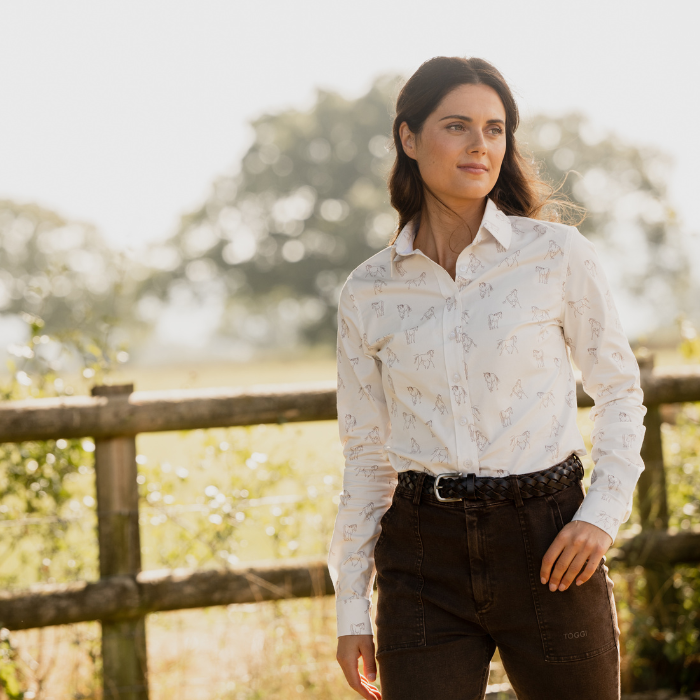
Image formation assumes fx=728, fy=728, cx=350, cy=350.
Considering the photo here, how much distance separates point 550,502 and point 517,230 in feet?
2.09

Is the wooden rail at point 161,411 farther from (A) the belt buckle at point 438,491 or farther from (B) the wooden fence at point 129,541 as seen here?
(A) the belt buckle at point 438,491

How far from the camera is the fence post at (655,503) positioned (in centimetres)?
318

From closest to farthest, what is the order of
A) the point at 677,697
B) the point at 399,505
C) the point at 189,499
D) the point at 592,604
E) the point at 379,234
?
the point at 592,604, the point at 399,505, the point at 677,697, the point at 189,499, the point at 379,234

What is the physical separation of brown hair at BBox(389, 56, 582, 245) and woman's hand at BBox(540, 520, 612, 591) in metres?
0.83

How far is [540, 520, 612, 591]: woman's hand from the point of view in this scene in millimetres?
1484

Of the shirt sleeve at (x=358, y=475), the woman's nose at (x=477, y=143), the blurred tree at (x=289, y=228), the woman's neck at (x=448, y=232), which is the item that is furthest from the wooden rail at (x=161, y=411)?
the blurred tree at (x=289, y=228)

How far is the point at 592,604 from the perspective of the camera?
5.07 feet

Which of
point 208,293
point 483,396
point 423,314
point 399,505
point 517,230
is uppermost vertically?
point 517,230

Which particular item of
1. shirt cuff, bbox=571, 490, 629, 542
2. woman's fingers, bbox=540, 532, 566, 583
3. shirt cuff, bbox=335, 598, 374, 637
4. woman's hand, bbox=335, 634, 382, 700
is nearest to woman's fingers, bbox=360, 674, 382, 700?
woman's hand, bbox=335, 634, 382, 700

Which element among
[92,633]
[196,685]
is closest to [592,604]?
[196,685]

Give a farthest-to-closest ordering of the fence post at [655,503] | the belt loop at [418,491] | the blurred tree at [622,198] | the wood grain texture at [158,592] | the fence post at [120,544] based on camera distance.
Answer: the blurred tree at [622,198] → the fence post at [655,503] → the fence post at [120,544] → the wood grain texture at [158,592] → the belt loop at [418,491]

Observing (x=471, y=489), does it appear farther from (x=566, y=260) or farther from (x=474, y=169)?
(x=474, y=169)

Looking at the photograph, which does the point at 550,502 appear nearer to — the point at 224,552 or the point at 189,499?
the point at 224,552

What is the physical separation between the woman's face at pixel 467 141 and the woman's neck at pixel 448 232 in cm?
6
